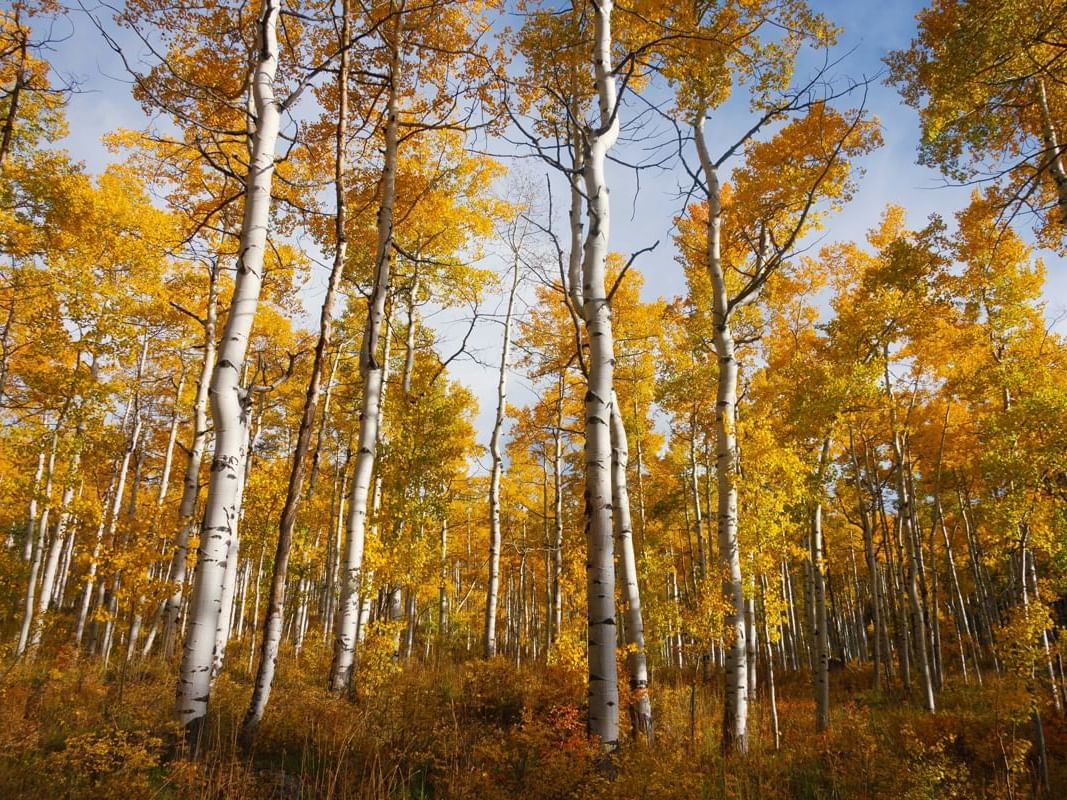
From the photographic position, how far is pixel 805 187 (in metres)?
7.97

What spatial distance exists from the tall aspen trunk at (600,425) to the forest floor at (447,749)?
1.19 ft

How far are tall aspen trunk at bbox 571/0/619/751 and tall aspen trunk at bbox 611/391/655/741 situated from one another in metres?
2.32

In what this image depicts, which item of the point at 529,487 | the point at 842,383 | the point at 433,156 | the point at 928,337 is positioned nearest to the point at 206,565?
the point at 433,156

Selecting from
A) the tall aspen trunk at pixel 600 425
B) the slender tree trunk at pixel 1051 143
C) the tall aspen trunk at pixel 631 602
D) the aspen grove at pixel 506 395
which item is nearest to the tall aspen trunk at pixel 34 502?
the aspen grove at pixel 506 395

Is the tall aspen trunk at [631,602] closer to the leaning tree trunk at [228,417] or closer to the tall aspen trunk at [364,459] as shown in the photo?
the tall aspen trunk at [364,459]

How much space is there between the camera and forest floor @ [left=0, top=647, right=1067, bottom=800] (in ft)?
11.1

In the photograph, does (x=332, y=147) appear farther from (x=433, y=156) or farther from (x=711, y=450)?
(x=711, y=450)

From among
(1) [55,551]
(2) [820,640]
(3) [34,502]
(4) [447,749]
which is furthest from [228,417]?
(3) [34,502]

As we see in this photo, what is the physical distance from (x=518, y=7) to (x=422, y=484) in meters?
8.56

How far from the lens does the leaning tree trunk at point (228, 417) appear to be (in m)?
3.99

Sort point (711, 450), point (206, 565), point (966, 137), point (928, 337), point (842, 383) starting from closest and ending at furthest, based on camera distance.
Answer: point (206, 565)
point (966, 137)
point (842, 383)
point (928, 337)
point (711, 450)

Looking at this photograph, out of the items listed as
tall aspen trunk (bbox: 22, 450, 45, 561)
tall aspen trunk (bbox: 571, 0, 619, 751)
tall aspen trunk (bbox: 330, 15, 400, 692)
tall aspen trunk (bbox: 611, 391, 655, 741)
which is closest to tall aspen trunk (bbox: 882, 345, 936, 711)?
tall aspen trunk (bbox: 611, 391, 655, 741)

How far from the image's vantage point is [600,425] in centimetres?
441

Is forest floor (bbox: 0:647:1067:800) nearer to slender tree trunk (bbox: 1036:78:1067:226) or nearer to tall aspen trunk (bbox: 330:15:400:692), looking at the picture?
tall aspen trunk (bbox: 330:15:400:692)
